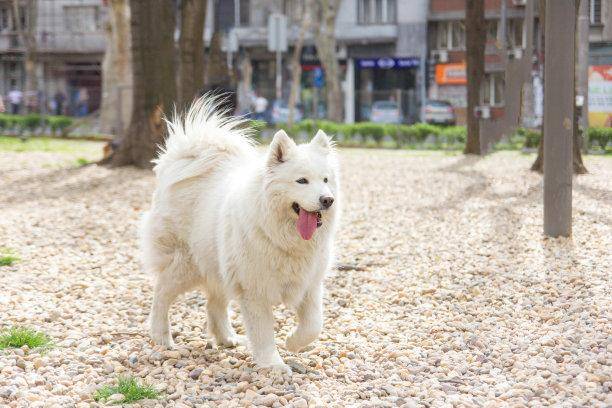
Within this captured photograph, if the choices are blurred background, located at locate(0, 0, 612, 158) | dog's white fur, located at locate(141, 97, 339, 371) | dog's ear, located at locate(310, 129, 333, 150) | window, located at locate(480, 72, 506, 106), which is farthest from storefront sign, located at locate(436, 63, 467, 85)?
dog's ear, located at locate(310, 129, 333, 150)

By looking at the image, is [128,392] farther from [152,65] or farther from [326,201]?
[152,65]

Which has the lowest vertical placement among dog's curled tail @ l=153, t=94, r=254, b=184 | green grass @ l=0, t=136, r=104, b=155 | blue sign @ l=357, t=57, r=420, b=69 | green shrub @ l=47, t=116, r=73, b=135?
green grass @ l=0, t=136, r=104, b=155

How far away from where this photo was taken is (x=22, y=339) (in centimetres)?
546

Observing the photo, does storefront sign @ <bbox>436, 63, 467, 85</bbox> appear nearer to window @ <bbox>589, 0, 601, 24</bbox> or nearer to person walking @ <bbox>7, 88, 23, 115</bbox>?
person walking @ <bbox>7, 88, 23, 115</bbox>

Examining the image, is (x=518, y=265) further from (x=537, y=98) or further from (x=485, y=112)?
(x=537, y=98)

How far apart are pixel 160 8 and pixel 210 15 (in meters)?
32.7

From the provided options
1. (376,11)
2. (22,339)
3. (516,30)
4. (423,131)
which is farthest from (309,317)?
(376,11)

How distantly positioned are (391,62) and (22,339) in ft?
134

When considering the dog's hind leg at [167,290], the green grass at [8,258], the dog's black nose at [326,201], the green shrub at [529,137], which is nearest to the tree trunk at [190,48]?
the green shrub at [529,137]

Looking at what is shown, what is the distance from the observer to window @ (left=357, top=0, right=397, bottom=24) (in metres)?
45.7

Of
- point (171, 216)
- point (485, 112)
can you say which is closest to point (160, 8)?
point (485, 112)

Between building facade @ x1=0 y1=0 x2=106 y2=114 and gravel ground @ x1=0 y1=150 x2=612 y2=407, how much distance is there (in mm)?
38453

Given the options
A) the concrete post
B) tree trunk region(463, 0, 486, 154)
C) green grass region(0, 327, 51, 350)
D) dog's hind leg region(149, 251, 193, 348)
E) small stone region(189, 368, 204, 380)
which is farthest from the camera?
the concrete post

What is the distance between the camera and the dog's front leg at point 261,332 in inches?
200
